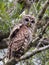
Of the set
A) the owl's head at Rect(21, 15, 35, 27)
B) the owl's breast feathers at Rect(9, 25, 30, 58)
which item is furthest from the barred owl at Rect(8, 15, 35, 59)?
the owl's head at Rect(21, 15, 35, 27)

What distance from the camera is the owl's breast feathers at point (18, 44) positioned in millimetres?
2832

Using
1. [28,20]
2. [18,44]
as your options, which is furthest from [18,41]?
[28,20]

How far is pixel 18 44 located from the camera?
2.89 metres

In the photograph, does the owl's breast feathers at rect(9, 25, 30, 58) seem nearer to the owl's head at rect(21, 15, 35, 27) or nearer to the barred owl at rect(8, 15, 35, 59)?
the barred owl at rect(8, 15, 35, 59)

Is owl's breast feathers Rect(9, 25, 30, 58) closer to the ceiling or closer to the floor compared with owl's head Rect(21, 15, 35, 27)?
closer to the floor

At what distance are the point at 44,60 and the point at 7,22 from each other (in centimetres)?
146

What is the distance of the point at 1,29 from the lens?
332cm

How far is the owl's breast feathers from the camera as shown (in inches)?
111

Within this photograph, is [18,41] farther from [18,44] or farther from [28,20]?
[28,20]

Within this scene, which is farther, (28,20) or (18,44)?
(28,20)

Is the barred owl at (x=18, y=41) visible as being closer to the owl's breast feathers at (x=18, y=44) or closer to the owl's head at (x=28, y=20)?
the owl's breast feathers at (x=18, y=44)

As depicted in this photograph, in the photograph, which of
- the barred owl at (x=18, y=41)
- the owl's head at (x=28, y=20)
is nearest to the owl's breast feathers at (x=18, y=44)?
the barred owl at (x=18, y=41)

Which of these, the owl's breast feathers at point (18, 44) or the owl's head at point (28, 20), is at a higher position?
the owl's head at point (28, 20)

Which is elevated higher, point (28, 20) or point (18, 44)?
point (28, 20)
